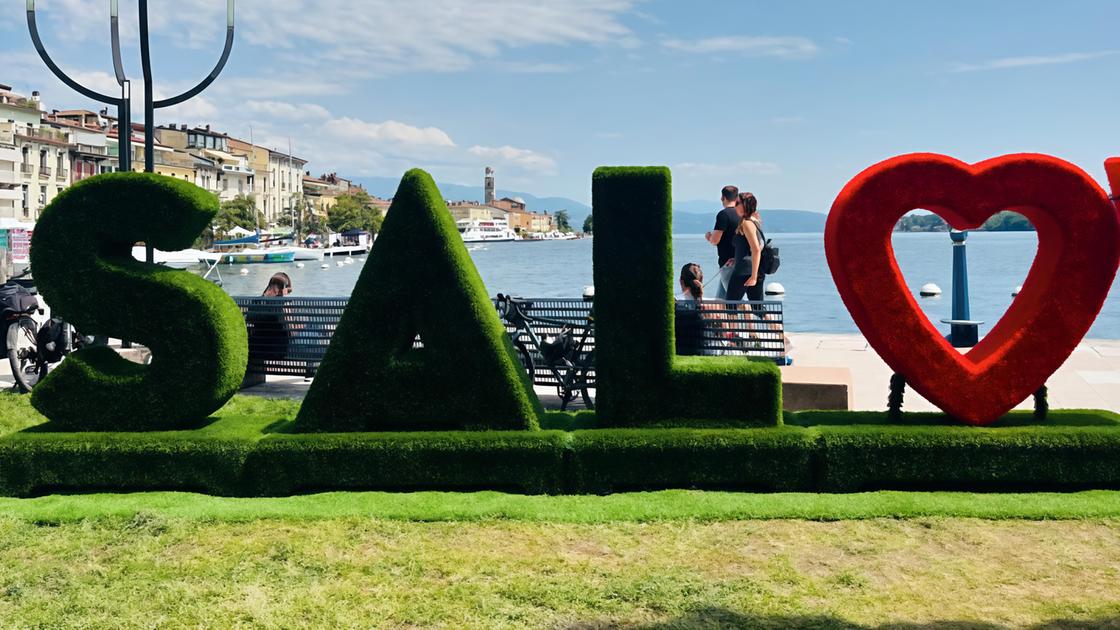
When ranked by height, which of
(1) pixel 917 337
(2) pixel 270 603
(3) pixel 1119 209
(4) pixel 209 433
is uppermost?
(3) pixel 1119 209

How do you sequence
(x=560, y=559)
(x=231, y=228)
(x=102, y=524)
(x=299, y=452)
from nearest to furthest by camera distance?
1. (x=560, y=559)
2. (x=102, y=524)
3. (x=299, y=452)
4. (x=231, y=228)

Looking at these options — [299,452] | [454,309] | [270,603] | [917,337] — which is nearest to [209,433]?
[299,452]

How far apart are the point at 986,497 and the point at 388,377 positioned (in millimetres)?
4022

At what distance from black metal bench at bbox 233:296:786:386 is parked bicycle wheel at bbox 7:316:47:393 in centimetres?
240

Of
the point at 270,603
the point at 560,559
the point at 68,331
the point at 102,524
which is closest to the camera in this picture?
the point at 270,603

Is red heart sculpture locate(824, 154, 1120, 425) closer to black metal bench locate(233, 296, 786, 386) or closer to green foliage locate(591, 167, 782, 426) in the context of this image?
green foliage locate(591, 167, 782, 426)

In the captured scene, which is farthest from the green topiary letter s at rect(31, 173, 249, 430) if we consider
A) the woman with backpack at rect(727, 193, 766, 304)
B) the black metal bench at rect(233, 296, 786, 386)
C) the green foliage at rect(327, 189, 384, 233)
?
the green foliage at rect(327, 189, 384, 233)

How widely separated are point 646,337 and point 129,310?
12.0 feet

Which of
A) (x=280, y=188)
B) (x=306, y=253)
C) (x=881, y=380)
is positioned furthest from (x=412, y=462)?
(x=280, y=188)

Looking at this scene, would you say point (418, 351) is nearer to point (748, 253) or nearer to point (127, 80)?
point (748, 253)

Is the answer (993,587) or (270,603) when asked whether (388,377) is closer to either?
(270,603)

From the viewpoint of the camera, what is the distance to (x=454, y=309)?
272 inches

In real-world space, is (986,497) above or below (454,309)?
below

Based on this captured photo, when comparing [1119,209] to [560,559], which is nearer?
[560,559]
